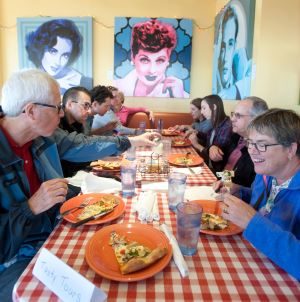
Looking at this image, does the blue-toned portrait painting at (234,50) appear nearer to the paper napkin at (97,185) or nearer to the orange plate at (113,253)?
the paper napkin at (97,185)

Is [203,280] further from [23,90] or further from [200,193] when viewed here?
[23,90]

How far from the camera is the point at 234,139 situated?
241cm

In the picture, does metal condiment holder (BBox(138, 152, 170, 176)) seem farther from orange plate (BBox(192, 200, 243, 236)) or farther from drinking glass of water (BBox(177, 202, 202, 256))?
drinking glass of water (BBox(177, 202, 202, 256))

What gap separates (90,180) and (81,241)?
52cm

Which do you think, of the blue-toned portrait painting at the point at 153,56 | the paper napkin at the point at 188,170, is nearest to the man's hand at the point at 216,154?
the paper napkin at the point at 188,170

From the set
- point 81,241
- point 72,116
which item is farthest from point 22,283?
point 72,116

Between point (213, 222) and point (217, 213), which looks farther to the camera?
point (217, 213)

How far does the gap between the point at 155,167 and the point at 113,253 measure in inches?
35.5

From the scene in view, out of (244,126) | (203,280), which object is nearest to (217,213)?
(203,280)

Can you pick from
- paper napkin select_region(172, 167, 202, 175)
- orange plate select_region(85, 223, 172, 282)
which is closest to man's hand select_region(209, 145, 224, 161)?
paper napkin select_region(172, 167, 202, 175)

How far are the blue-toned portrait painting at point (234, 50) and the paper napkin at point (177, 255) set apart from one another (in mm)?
2273

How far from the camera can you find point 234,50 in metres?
3.36

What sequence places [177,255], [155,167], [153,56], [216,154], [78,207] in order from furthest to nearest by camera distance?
[153,56], [216,154], [155,167], [78,207], [177,255]

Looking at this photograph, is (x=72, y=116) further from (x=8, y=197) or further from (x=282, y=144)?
(x=282, y=144)
